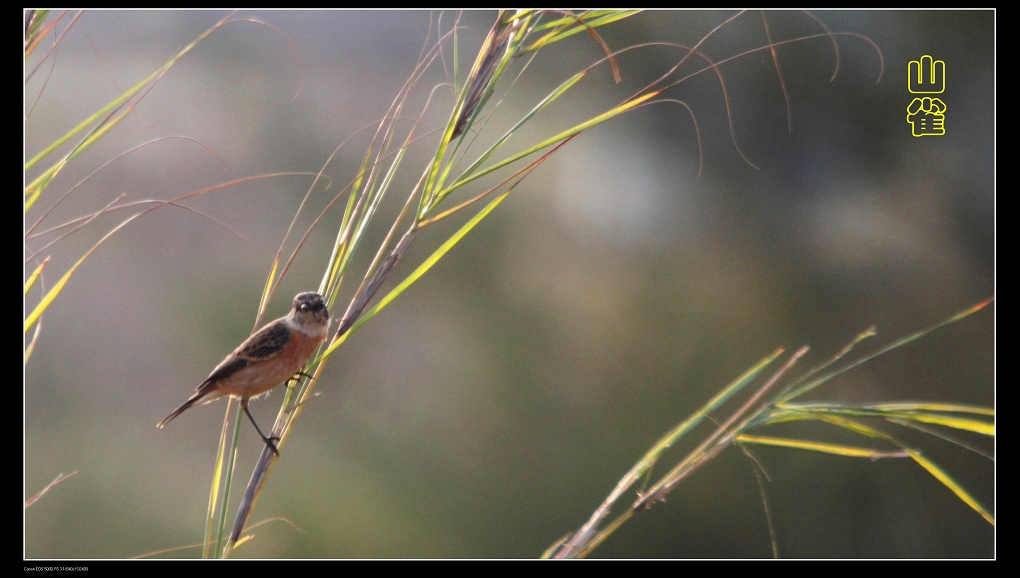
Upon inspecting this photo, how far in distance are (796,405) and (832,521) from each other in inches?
166

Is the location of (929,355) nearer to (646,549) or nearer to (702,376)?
(702,376)

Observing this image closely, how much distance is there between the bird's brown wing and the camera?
2.01 metres

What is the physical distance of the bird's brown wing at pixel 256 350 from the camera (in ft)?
6.59

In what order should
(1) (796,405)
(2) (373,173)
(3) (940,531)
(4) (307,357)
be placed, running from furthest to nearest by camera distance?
(3) (940,531) < (4) (307,357) < (2) (373,173) < (1) (796,405)

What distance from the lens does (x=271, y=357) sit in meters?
2.05

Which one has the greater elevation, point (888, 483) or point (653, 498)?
point (653, 498)

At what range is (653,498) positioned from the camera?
1034 millimetres

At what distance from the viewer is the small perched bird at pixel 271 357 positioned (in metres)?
2.00

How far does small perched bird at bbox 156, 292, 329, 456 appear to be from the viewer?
2002 millimetres

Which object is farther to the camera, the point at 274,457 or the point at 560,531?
the point at 560,531

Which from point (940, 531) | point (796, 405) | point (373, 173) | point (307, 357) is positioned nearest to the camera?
point (796, 405)

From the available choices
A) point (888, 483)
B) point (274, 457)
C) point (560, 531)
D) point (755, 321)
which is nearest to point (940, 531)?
point (888, 483)

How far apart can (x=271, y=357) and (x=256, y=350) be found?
6cm

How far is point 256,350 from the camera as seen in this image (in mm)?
2070
